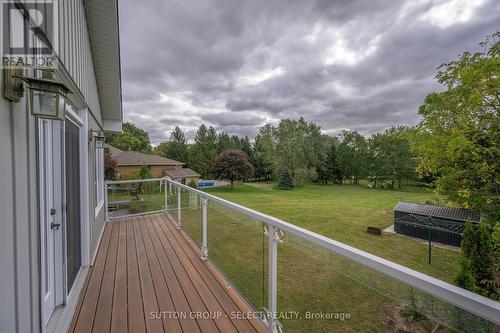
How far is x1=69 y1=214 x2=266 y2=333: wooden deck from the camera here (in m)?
2.13

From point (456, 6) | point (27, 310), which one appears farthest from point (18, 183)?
point (456, 6)

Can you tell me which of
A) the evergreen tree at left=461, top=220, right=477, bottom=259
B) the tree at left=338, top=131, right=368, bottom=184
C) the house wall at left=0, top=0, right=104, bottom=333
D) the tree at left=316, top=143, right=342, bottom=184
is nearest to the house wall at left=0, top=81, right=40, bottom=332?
the house wall at left=0, top=0, right=104, bottom=333

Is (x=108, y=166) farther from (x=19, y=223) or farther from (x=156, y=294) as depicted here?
(x=19, y=223)

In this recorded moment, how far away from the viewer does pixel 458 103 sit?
5195 millimetres

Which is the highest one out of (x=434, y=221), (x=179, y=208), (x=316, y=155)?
(x=316, y=155)

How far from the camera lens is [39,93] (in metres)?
1.23

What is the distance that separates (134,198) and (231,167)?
1953 cm

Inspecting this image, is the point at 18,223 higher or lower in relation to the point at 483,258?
higher

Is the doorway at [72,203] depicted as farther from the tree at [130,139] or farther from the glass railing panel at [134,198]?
the tree at [130,139]

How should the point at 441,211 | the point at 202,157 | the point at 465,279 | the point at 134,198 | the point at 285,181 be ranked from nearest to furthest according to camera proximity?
the point at 465,279 < the point at 134,198 < the point at 441,211 < the point at 285,181 < the point at 202,157

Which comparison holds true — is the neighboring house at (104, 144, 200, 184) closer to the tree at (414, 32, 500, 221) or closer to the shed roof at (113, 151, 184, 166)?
the shed roof at (113, 151, 184, 166)

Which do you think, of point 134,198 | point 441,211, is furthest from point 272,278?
point 441,211

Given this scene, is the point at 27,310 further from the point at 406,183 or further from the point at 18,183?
the point at 406,183

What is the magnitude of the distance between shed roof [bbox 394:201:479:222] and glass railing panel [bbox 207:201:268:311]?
34.6 feet
